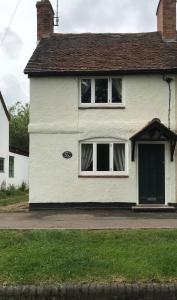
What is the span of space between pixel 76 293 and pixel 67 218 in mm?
7890

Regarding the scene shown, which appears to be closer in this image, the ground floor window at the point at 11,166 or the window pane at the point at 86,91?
the window pane at the point at 86,91

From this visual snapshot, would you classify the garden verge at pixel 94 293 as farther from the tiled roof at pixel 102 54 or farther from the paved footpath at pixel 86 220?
the tiled roof at pixel 102 54

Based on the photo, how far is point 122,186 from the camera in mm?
19078

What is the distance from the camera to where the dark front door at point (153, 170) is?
1927 cm

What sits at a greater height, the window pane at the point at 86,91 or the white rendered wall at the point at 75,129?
the window pane at the point at 86,91

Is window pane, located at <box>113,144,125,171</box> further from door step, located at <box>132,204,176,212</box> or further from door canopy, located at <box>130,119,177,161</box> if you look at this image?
door step, located at <box>132,204,176,212</box>

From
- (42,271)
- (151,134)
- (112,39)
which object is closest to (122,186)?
(151,134)

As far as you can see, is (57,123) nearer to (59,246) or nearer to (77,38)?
(77,38)

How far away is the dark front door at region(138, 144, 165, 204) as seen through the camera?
19266mm

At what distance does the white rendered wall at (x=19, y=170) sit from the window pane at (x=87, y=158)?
1642cm

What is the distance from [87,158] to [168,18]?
22.5ft

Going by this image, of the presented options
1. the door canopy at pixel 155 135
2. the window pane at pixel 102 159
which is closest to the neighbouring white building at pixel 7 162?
the window pane at pixel 102 159

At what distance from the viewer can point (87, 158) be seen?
19.4 m

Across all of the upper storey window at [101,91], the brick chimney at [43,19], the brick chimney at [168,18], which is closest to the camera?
the upper storey window at [101,91]
